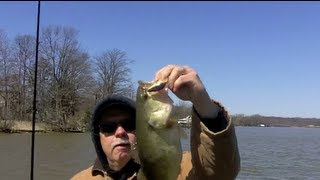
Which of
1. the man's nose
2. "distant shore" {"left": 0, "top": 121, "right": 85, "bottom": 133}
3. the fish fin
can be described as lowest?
"distant shore" {"left": 0, "top": 121, "right": 85, "bottom": 133}

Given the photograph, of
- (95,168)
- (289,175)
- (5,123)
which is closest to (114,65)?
(5,123)

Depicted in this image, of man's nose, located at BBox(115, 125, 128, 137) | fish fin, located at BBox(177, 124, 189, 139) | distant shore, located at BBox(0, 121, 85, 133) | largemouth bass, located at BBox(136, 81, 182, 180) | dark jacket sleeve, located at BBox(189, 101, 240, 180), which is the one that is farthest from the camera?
→ distant shore, located at BBox(0, 121, 85, 133)

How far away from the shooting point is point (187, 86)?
2697 mm

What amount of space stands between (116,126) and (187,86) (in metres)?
1.17

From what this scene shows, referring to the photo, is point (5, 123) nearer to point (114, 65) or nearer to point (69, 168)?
point (114, 65)

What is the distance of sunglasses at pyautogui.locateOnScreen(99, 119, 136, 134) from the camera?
3663mm

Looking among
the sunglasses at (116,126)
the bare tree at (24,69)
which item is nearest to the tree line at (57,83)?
the bare tree at (24,69)

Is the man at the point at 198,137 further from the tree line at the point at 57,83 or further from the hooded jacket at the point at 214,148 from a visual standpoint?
the tree line at the point at 57,83

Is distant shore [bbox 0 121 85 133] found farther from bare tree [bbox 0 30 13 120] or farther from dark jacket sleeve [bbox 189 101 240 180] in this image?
Answer: dark jacket sleeve [bbox 189 101 240 180]

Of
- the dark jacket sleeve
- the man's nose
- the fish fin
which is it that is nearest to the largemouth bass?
the fish fin

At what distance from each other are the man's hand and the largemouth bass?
7cm

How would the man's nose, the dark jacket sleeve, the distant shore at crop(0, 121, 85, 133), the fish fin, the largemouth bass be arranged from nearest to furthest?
the largemouth bass < the fish fin < the dark jacket sleeve < the man's nose < the distant shore at crop(0, 121, 85, 133)

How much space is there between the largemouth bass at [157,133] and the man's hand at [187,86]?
69mm

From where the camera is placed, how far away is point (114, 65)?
211 ft
